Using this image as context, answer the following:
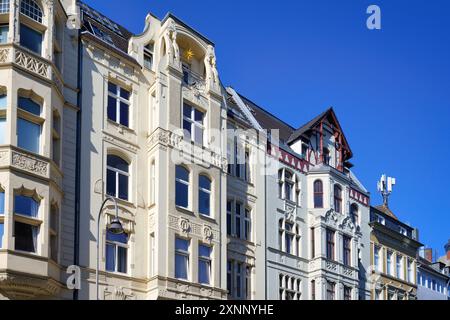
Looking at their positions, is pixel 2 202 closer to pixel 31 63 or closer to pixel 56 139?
pixel 56 139

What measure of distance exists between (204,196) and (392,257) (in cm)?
1988

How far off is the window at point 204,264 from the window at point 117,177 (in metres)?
4.21

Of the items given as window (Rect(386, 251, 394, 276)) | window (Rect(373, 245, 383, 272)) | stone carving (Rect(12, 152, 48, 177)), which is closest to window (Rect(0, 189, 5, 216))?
stone carving (Rect(12, 152, 48, 177))

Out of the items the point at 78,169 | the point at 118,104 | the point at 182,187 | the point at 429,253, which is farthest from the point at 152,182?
the point at 429,253

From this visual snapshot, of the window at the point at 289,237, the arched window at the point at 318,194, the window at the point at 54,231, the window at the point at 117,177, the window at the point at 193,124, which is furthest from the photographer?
the arched window at the point at 318,194

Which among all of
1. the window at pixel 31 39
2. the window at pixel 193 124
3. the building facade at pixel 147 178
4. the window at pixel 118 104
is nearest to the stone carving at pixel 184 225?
the building facade at pixel 147 178

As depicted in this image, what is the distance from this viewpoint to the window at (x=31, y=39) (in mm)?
28797

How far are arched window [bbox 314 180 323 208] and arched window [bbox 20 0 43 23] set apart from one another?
19500 millimetres

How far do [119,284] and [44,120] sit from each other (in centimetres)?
704

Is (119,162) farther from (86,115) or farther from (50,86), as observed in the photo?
(50,86)

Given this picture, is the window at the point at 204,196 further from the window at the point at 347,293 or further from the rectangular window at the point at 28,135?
the window at the point at 347,293

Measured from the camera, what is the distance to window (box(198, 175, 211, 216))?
113 ft

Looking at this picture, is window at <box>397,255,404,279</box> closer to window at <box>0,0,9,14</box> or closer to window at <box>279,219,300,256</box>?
window at <box>279,219,300,256</box>

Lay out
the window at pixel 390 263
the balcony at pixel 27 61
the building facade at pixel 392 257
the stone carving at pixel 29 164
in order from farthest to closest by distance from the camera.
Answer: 1. the window at pixel 390 263
2. the building facade at pixel 392 257
3. the balcony at pixel 27 61
4. the stone carving at pixel 29 164
